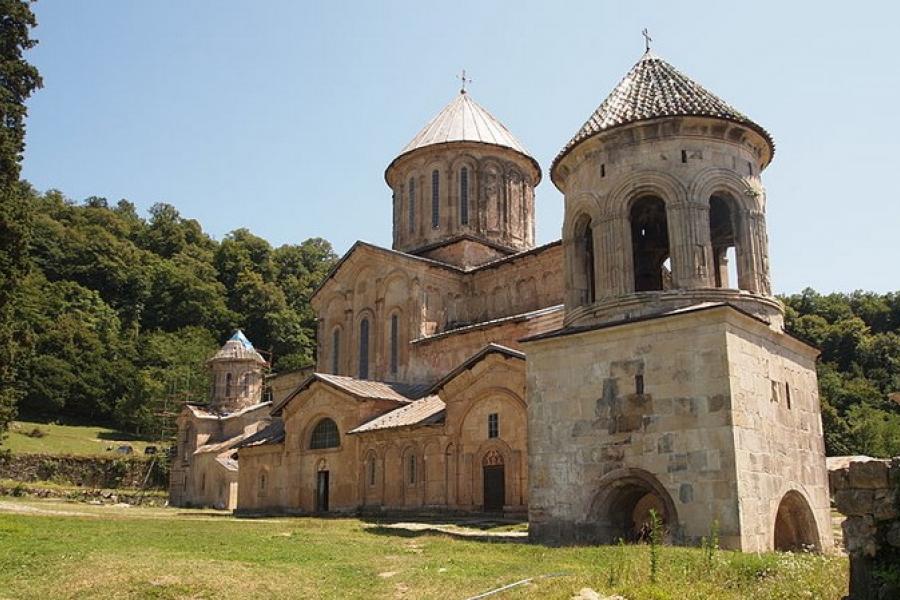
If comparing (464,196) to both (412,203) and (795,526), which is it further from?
(795,526)

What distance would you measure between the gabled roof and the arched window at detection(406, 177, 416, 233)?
559cm

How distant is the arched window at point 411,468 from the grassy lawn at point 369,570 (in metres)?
7.23

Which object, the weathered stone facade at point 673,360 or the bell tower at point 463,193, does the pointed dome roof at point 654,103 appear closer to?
the weathered stone facade at point 673,360

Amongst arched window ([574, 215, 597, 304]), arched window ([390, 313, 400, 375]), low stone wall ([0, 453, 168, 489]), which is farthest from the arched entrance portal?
low stone wall ([0, 453, 168, 489])

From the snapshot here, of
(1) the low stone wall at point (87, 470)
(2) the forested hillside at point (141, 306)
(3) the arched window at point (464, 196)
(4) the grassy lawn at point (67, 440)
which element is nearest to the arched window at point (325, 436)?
(3) the arched window at point (464, 196)

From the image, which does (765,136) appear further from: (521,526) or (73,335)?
(73,335)

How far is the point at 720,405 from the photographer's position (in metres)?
11.3

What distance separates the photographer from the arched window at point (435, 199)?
83.9ft

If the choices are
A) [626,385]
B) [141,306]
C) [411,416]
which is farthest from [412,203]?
[141,306]

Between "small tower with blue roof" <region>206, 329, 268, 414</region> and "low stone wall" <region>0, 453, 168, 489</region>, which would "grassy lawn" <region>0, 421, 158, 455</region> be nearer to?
"low stone wall" <region>0, 453, 168, 489</region>

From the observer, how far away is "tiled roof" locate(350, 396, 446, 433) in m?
19.6

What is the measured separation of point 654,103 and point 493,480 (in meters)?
8.99

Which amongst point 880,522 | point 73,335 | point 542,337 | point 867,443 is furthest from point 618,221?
point 73,335

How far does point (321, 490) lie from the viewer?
2262 centimetres
